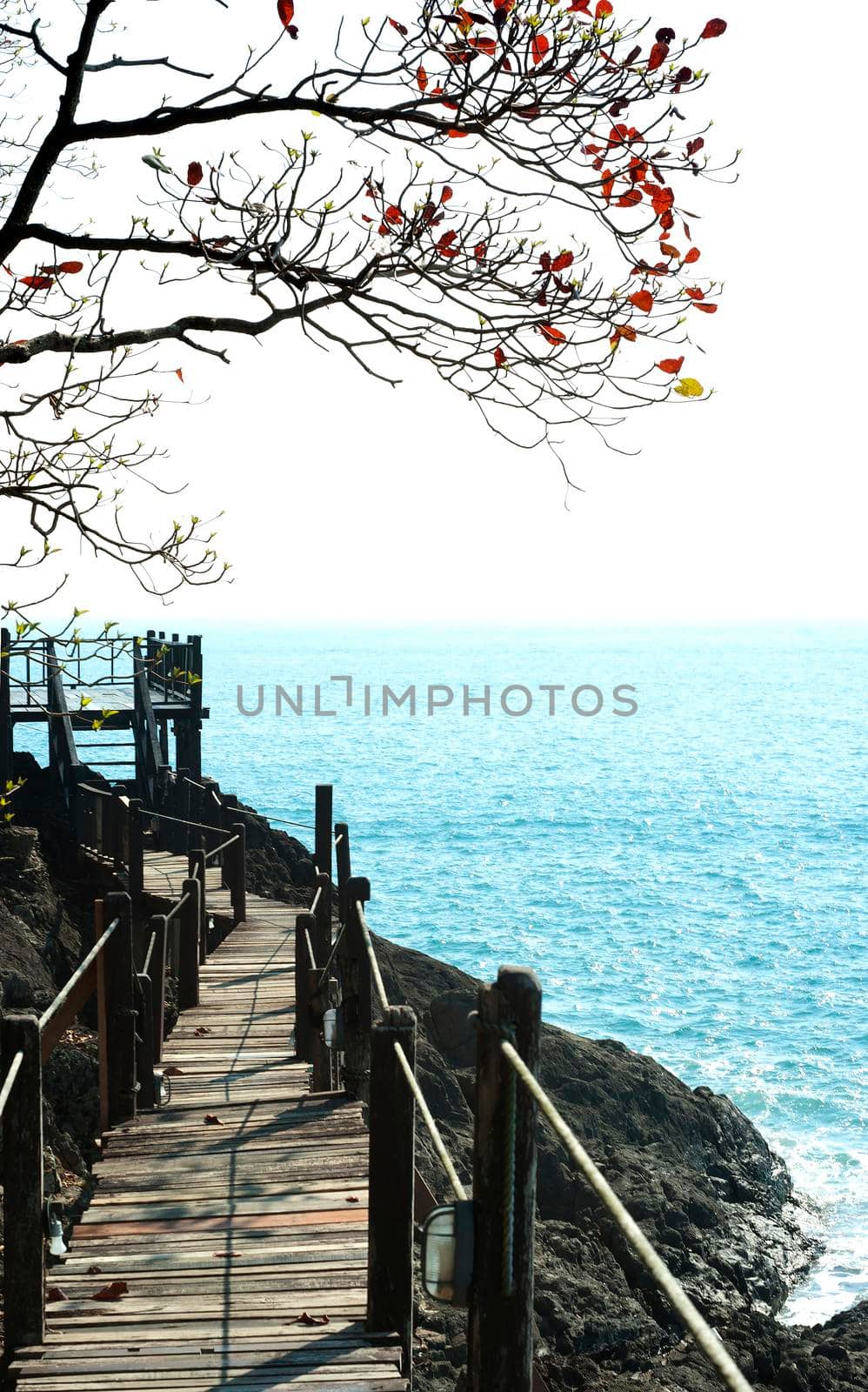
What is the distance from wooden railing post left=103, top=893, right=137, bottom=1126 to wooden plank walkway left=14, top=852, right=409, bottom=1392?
484 mm

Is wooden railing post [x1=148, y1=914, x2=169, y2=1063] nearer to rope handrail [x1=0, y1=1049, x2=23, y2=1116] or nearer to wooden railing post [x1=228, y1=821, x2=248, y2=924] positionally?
rope handrail [x1=0, y1=1049, x2=23, y2=1116]

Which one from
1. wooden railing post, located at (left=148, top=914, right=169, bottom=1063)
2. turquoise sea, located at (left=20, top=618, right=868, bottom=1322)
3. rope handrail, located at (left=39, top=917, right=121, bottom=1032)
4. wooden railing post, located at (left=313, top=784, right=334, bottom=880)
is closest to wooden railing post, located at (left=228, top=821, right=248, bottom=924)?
wooden railing post, located at (left=313, top=784, right=334, bottom=880)

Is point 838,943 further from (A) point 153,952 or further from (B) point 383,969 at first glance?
(A) point 153,952

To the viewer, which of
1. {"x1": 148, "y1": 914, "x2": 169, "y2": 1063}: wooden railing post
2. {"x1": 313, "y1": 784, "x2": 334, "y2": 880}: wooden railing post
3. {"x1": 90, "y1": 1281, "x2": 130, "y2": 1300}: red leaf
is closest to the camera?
{"x1": 90, "y1": 1281, "x2": 130, "y2": 1300}: red leaf

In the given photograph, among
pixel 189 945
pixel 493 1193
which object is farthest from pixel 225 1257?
pixel 189 945

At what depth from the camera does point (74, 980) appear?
658 centimetres

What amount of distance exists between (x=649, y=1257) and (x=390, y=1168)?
2.49 m

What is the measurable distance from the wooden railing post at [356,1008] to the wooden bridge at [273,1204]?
0.02m

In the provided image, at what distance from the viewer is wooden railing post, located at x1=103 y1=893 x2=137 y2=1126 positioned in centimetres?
776

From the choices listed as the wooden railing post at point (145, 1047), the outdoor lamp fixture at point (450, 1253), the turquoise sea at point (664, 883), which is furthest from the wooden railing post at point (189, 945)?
the turquoise sea at point (664, 883)

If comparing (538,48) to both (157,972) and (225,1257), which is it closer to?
(225,1257)

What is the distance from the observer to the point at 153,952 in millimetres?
9609

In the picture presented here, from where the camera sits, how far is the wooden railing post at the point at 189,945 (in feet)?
40.1

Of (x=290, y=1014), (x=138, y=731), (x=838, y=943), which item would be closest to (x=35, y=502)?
(x=290, y=1014)
